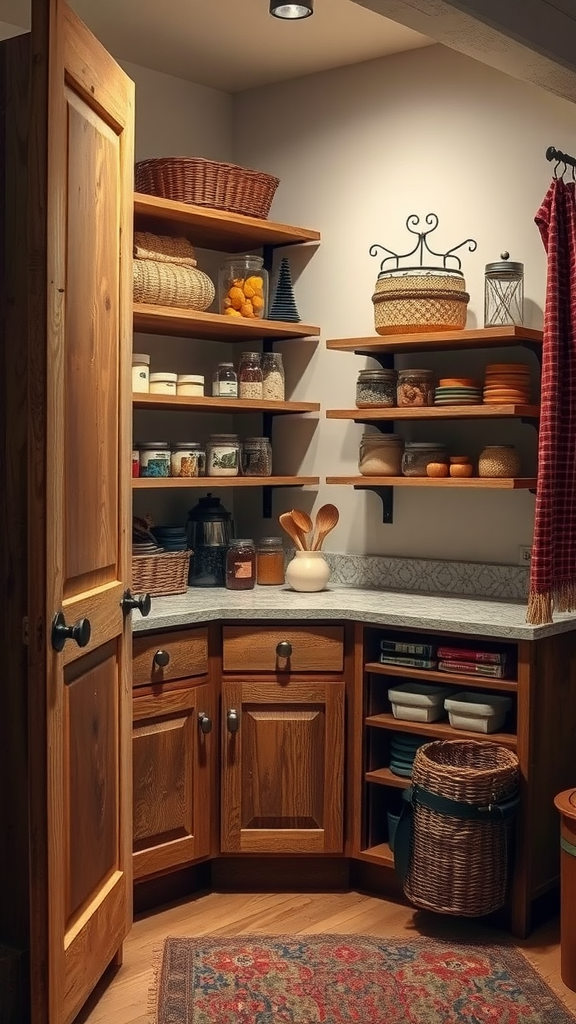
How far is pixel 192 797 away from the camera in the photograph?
3400mm

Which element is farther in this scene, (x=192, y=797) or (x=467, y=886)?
(x=192, y=797)

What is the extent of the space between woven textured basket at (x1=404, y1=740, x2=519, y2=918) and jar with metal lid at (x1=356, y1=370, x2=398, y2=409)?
113 centimetres

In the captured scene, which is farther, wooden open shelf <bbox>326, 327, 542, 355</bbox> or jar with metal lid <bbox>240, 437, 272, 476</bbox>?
jar with metal lid <bbox>240, 437, 272, 476</bbox>

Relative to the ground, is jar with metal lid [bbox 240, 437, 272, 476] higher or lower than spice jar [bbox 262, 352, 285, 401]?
lower

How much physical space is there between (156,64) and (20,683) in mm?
2339

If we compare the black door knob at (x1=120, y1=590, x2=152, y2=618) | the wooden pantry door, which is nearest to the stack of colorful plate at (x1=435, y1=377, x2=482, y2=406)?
the wooden pantry door

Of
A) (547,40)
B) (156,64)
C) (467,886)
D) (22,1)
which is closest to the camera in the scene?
(547,40)

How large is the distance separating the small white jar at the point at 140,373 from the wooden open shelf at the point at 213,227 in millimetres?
441

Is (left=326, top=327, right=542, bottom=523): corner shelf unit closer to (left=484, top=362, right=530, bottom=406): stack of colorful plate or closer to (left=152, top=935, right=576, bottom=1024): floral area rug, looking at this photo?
(left=484, top=362, right=530, bottom=406): stack of colorful plate

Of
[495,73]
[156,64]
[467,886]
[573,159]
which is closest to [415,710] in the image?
[467,886]

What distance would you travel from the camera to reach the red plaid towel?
3281 mm

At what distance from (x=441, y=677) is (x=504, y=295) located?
1136 millimetres

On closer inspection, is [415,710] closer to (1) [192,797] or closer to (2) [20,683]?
(1) [192,797]

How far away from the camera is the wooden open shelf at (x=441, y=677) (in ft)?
10.6
